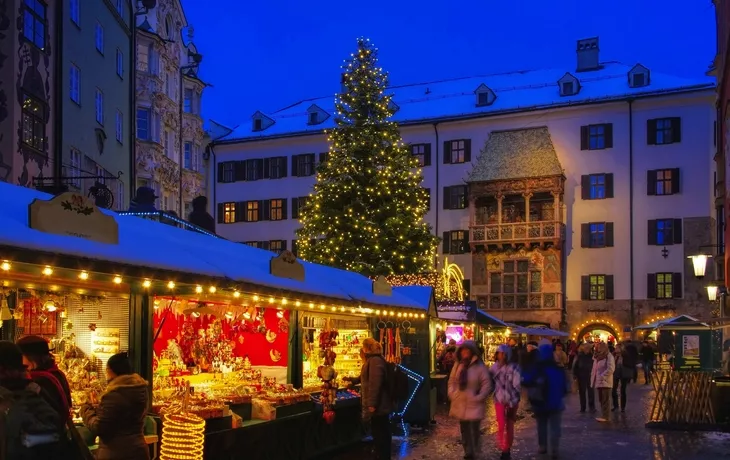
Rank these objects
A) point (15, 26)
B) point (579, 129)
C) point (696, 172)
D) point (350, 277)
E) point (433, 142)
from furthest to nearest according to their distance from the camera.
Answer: point (433, 142)
point (579, 129)
point (696, 172)
point (15, 26)
point (350, 277)

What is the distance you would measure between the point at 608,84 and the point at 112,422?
43.4 meters

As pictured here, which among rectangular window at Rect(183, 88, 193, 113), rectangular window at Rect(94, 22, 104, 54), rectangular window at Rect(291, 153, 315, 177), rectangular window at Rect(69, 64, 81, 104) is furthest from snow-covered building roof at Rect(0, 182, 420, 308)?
rectangular window at Rect(291, 153, 315, 177)

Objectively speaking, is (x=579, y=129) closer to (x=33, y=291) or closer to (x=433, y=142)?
(x=433, y=142)

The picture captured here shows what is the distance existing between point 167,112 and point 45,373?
31.5 meters

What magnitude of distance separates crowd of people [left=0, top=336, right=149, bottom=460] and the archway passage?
38994 millimetres

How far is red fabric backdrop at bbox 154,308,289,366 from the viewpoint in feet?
40.4

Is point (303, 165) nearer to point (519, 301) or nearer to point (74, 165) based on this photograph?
point (519, 301)

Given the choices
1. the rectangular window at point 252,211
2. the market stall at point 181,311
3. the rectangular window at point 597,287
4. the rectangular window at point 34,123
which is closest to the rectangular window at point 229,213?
the rectangular window at point 252,211

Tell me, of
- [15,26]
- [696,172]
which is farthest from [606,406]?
[696,172]

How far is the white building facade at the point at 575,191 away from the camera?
43.0 meters

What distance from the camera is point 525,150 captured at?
151 ft

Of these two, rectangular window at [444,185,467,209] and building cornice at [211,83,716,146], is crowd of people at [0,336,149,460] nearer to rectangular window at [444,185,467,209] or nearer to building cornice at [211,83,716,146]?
building cornice at [211,83,716,146]

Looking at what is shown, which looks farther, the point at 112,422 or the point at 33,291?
the point at 33,291

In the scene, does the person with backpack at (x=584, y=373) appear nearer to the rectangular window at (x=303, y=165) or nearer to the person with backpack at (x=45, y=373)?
the person with backpack at (x=45, y=373)
